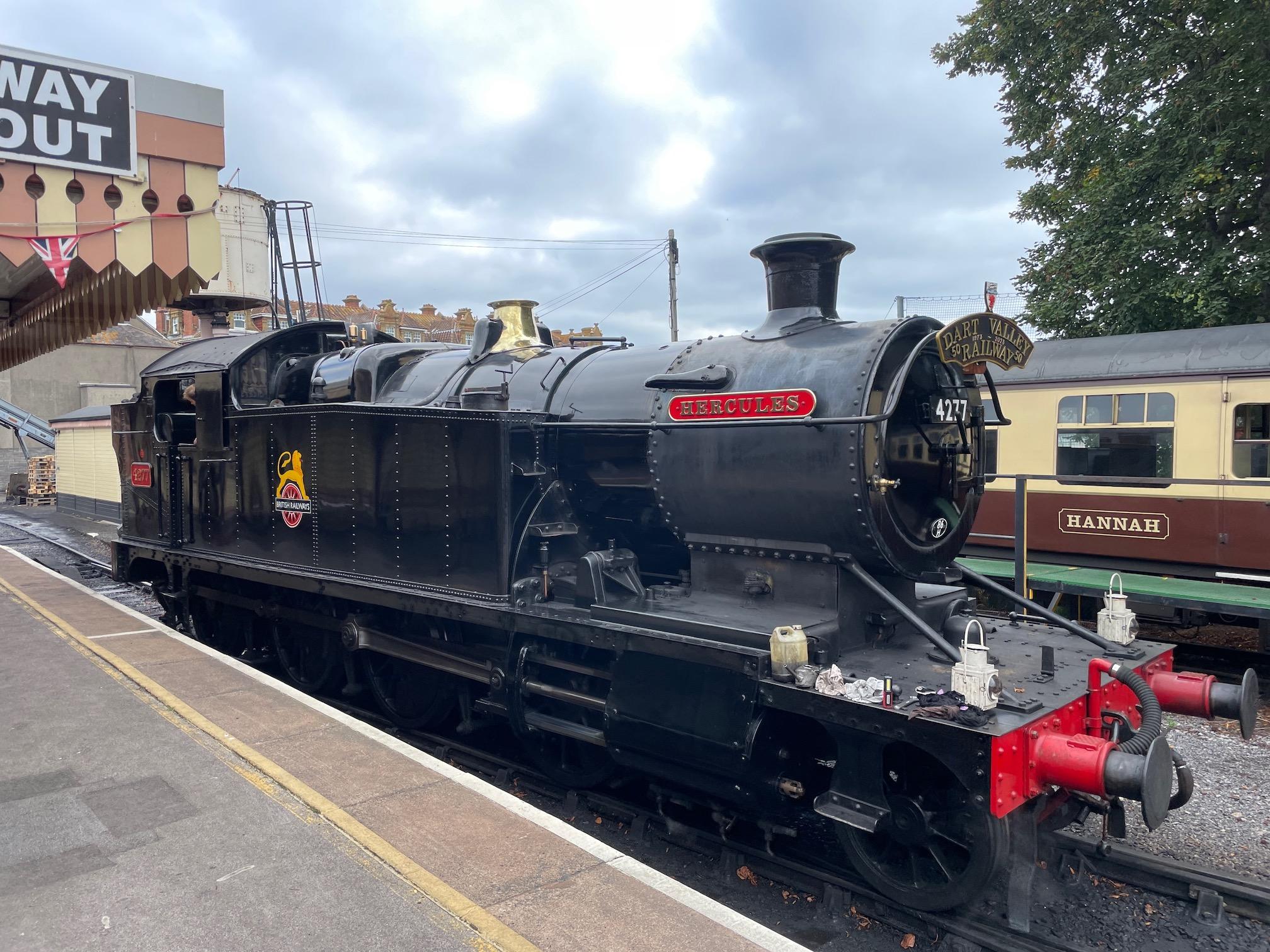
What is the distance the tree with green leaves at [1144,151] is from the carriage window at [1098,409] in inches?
145

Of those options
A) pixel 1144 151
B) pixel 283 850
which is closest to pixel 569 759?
pixel 283 850

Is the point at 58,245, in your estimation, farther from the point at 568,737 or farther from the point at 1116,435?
the point at 1116,435

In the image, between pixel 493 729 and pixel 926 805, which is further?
pixel 493 729

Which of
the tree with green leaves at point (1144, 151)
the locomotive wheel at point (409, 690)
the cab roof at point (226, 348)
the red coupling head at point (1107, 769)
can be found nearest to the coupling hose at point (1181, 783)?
the red coupling head at point (1107, 769)

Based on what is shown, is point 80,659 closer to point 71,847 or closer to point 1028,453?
point 71,847

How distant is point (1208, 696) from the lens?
4.09 meters

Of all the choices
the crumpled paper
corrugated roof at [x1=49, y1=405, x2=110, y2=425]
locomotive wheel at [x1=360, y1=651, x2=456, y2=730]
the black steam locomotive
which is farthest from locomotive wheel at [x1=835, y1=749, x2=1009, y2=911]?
corrugated roof at [x1=49, y1=405, x2=110, y2=425]

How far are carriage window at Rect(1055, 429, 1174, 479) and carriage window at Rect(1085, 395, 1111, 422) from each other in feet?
0.41

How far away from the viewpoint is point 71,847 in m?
3.63

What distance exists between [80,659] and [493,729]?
3162 millimetres

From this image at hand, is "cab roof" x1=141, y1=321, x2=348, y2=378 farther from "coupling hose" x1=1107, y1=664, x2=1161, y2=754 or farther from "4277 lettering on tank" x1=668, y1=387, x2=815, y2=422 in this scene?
"coupling hose" x1=1107, y1=664, x2=1161, y2=754

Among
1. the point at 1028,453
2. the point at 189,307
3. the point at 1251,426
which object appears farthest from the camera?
the point at 189,307

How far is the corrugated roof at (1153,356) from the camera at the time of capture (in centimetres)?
859

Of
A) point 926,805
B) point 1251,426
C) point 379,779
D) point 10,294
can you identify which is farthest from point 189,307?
point 1251,426
